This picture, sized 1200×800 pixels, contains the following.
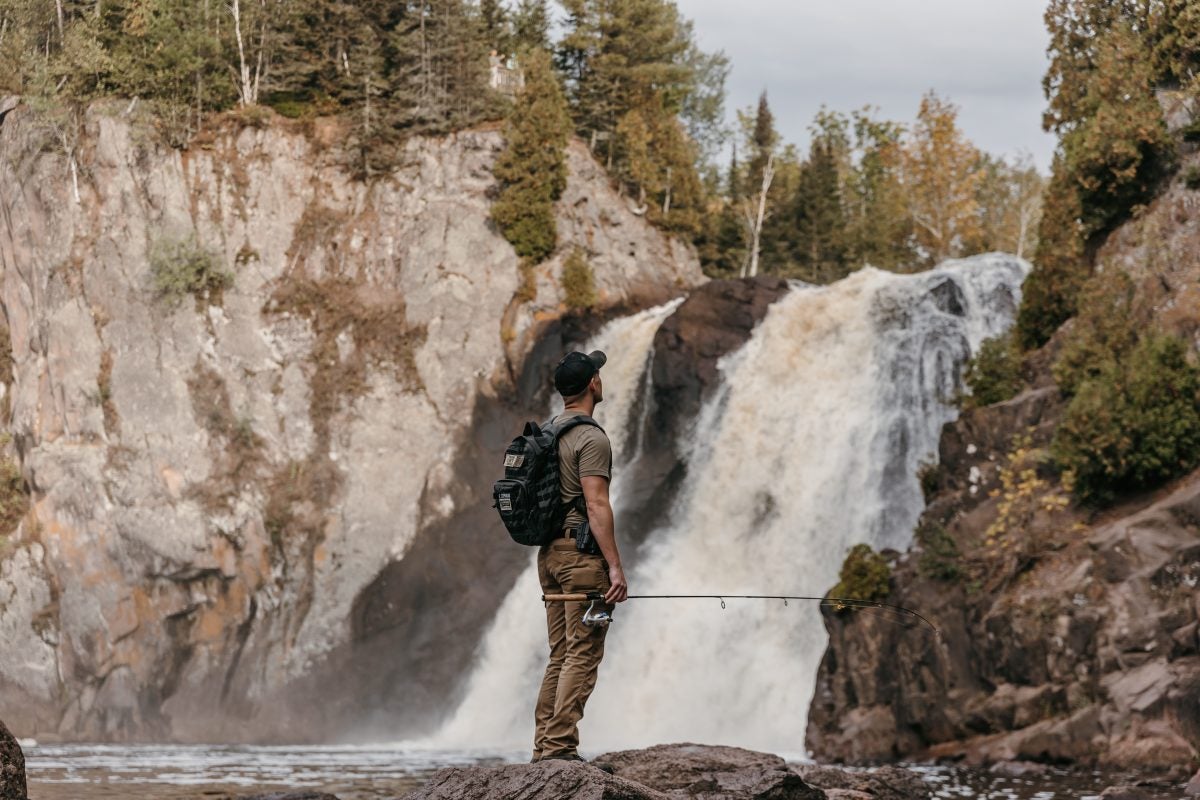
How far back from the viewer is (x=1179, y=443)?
21562 millimetres

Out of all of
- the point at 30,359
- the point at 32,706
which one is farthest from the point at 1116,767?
the point at 30,359

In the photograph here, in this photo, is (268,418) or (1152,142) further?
(268,418)

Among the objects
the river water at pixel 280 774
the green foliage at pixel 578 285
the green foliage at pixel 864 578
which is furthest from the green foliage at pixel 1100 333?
the green foliage at pixel 578 285

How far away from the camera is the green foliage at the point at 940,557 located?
2297cm

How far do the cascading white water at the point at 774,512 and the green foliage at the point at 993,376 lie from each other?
2.95m

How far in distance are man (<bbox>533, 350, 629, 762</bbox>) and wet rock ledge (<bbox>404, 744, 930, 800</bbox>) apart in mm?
540

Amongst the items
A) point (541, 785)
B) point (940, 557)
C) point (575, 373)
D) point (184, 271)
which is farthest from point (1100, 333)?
point (184, 271)

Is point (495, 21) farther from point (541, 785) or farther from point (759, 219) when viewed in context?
point (541, 785)

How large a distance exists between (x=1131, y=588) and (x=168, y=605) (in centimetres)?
2460

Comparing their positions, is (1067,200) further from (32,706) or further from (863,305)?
(32,706)

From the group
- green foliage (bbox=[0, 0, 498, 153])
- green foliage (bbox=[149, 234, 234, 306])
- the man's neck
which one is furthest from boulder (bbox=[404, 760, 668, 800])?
green foliage (bbox=[0, 0, 498, 153])

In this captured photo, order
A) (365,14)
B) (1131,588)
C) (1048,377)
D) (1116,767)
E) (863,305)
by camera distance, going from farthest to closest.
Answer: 1. (365,14)
2. (863,305)
3. (1048,377)
4. (1131,588)
5. (1116,767)

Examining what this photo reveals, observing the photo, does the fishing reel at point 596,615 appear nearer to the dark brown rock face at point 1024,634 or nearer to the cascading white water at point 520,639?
the dark brown rock face at point 1024,634

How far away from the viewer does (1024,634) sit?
2123cm
